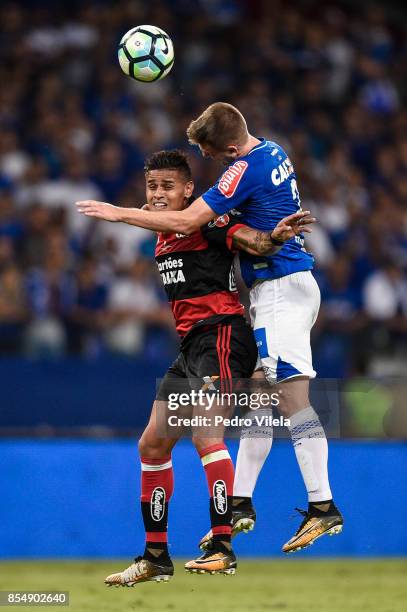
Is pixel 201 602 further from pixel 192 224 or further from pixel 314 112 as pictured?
pixel 314 112

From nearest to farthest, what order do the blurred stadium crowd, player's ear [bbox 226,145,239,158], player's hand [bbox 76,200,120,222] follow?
1. player's hand [bbox 76,200,120,222]
2. player's ear [bbox 226,145,239,158]
3. the blurred stadium crowd

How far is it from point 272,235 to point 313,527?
1735mm

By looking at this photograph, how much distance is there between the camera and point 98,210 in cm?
741

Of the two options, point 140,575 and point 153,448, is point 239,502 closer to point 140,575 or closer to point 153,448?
point 153,448

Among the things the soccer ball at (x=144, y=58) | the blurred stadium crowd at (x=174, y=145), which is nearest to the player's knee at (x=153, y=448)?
the soccer ball at (x=144, y=58)

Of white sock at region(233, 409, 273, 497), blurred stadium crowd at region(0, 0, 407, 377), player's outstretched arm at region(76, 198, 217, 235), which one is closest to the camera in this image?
player's outstretched arm at region(76, 198, 217, 235)

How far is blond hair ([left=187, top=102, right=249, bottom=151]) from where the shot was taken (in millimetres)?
7812

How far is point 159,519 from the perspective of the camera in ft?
26.3

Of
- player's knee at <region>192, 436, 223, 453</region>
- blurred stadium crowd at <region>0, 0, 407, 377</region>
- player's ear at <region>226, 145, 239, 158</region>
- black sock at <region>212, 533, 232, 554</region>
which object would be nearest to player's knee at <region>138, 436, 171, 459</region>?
player's knee at <region>192, 436, 223, 453</region>

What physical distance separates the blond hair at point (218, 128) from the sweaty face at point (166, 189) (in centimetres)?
27

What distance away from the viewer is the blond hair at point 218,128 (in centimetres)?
781

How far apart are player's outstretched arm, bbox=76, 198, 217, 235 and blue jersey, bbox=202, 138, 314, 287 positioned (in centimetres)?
18

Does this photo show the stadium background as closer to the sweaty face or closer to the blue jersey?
the blue jersey

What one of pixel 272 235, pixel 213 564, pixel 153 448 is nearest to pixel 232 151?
pixel 272 235
